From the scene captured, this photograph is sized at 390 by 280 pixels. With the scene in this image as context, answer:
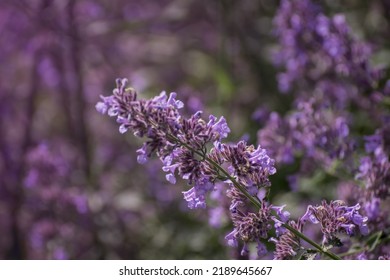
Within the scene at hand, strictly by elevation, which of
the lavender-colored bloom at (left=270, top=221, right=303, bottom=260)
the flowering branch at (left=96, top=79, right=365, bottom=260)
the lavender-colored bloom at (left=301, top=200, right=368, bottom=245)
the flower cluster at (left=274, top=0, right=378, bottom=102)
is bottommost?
the lavender-colored bloom at (left=270, top=221, right=303, bottom=260)

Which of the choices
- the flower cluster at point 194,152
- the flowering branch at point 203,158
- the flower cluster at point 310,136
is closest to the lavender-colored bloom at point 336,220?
the flowering branch at point 203,158

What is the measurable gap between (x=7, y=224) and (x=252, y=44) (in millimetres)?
1582

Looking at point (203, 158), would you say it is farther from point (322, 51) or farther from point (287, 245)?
point (322, 51)

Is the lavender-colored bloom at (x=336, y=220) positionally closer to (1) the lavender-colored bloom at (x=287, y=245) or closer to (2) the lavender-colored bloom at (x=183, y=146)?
(1) the lavender-colored bloom at (x=287, y=245)

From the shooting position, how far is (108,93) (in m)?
3.74

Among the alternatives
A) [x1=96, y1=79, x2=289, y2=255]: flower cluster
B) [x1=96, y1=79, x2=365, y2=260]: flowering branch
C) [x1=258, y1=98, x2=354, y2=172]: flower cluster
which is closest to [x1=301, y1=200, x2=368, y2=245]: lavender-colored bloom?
[x1=96, y1=79, x2=365, y2=260]: flowering branch

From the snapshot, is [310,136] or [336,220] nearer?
[336,220]

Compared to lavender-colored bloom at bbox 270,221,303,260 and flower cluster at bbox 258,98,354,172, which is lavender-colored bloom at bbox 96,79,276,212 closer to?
lavender-colored bloom at bbox 270,221,303,260

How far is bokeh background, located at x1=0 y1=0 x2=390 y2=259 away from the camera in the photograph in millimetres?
3084

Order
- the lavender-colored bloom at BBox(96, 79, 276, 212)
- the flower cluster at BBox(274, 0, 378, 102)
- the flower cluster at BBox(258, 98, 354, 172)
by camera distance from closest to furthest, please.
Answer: the lavender-colored bloom at BBox(96, 79, 276, 212) < the flower cluster at BBox(258, 98, 354, 172) < the flower cluster at BBox(274, 0, 378, 102)

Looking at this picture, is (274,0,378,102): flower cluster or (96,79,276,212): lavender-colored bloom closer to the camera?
(96,79,276,212): lavender-colored bloom

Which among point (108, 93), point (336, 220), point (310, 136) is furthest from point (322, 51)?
point (108, 93)
